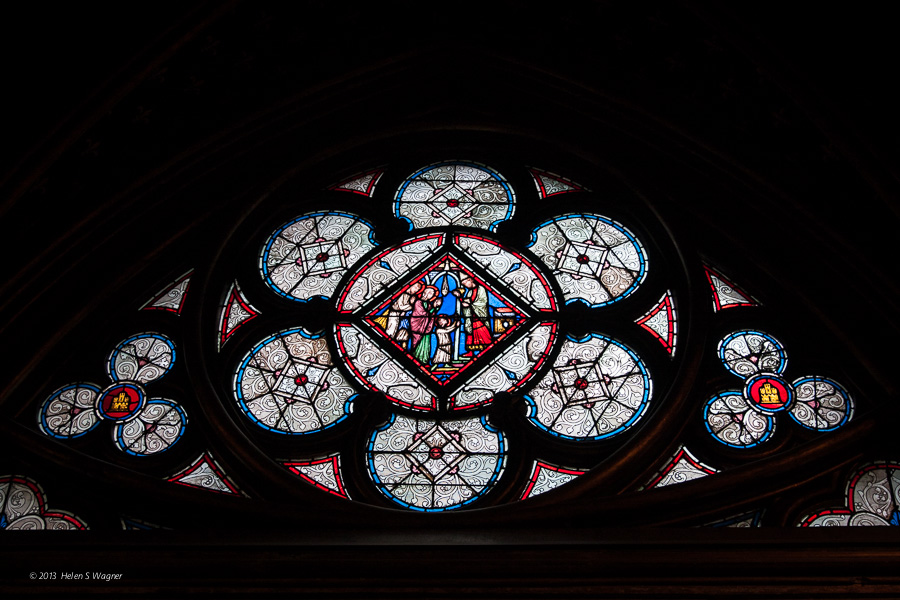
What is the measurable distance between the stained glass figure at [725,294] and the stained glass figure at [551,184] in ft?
3.74

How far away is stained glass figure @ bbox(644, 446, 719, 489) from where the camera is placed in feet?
19.1

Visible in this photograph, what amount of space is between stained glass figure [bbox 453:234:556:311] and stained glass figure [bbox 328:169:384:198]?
2.49 ft

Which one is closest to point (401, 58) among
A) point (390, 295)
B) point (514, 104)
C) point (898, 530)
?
point (514, 104)

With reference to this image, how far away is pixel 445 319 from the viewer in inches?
267

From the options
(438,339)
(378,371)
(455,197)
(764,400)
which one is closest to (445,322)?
(438,339)

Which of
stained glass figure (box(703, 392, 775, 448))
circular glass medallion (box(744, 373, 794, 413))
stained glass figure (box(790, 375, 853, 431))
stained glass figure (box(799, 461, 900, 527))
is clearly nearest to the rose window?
stained glass figure (box(703, 392, 775, 448))

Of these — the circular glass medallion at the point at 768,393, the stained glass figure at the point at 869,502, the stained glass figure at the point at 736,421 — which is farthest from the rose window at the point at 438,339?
the stained glass figure at the point at 869,502

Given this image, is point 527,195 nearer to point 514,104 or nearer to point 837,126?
point 514,104

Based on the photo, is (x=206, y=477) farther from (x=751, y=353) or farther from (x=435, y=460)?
(x=751, y=353)

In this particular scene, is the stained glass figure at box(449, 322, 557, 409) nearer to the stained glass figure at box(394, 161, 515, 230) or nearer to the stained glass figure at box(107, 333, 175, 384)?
the stained glass figure at box(394, 161, 515, 230)

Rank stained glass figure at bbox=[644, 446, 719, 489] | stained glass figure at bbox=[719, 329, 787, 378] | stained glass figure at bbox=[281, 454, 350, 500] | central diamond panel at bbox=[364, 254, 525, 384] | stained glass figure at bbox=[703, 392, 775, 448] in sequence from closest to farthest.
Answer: stained glass figure at bbox=[644, 446, 719, 489] < stained glass figure at bbox=[281, 454, 350, 500] < stained glass figure at bbox=[703, 392, 775, 448] < stained glass figure at bbox=[719, 329, 787, 378] < central diamond panel at bbox=[364, 254, 525, 384]

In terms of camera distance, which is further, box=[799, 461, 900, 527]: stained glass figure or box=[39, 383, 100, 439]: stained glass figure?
box=[39, 383, 100, 439]: stained glass figure

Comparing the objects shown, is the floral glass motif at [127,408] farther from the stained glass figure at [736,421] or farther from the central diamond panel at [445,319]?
the stained glass figure at [736,421]

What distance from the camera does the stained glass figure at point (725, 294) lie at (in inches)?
266
